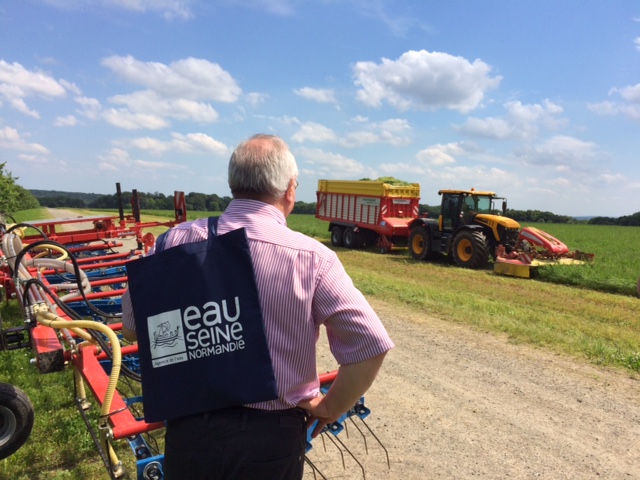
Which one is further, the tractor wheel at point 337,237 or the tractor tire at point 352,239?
the tractor wheel at point 337,237

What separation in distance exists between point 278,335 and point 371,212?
49.8ft

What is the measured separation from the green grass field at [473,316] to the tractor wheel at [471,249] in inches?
17.0

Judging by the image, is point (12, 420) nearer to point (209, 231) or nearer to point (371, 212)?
point (209, 231)

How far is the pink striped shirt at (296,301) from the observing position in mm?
1447

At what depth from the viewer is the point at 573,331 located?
6352 millimetres

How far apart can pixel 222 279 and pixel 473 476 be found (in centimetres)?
260

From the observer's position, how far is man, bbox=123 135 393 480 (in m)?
1.45

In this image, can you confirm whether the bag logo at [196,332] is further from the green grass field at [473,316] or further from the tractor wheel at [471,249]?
the tractor wheel at [471,249]

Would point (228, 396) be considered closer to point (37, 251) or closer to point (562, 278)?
point (37, 251)

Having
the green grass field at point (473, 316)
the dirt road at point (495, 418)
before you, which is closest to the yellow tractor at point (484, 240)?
the green grass field at point (473, 316)

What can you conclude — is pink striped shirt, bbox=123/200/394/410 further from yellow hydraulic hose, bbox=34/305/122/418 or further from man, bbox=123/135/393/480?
yellow hydraulic hose, bbox=34/305/122/418

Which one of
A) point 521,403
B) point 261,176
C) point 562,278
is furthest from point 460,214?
point 261,176

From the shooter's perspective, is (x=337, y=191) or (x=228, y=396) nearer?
(x=228, y=396)

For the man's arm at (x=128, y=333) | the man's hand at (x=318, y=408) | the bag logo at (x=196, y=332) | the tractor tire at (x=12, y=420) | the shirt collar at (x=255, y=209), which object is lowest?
the tractor tire at (x=12, y=420)
